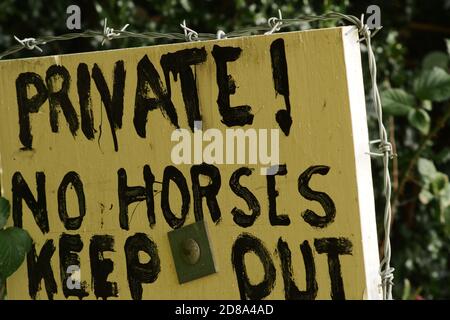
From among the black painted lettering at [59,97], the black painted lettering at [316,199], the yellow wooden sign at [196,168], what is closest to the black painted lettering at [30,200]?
the yellow wooden sign at [196,168]

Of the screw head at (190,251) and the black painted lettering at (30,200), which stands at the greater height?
the black painted lettering at (30,200)

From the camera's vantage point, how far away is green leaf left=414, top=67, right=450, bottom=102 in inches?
76.7

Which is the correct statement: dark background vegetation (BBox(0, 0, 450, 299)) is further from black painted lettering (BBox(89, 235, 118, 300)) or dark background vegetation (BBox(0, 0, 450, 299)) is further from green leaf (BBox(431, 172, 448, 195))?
black painted lettering (BBox(89, 235, 118, 300))

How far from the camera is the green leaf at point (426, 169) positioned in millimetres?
1995

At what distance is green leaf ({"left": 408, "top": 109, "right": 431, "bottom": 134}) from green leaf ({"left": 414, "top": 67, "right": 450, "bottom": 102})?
0.05 m

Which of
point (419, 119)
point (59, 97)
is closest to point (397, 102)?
point (419, 119)

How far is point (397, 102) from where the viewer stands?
2.00 metres

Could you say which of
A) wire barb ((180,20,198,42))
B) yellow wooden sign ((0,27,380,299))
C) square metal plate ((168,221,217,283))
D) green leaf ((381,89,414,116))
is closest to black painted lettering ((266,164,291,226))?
yellow wooden sign ((0,27,380,299))

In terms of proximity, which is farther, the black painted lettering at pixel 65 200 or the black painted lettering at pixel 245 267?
the black painted lettering at pixel 65 200

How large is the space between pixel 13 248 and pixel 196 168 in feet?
1.17

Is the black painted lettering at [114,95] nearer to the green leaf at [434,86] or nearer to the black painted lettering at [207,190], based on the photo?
the black painted lettering at [207,190]

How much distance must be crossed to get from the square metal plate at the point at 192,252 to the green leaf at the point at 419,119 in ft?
3.13

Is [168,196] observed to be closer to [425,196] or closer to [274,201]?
[274,201]

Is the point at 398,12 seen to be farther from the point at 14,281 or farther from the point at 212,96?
the point at 14,281
